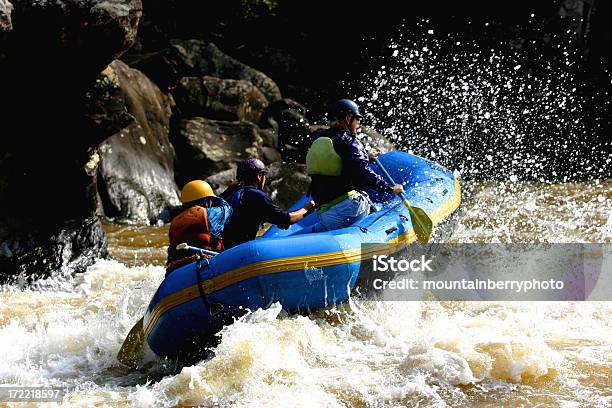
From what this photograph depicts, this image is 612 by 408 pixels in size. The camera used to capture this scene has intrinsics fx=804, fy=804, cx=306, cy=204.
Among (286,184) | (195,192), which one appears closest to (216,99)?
(286,184)

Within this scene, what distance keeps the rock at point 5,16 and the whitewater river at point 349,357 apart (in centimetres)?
263

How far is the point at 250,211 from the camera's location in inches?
235

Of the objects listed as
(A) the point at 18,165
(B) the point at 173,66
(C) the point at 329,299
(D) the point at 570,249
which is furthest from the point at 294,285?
(B) the point at 173,66

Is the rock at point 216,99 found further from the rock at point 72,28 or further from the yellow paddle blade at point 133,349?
the yellow paddle blade at point 133,349

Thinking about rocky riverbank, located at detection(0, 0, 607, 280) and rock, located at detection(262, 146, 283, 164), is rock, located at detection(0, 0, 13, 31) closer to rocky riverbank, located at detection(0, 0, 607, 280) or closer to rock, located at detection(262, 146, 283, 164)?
rocky riverbank, located at detection(0, 0, 607, 280)

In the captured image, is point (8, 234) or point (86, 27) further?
point (8, 234)

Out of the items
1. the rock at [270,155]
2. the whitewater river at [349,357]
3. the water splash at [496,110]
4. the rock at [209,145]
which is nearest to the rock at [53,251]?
the whitewater river at [349,357]

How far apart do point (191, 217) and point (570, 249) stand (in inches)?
169

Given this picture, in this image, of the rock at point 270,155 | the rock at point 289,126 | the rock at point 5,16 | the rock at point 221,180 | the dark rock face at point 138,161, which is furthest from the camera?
the rock at point 289,126

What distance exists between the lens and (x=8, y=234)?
841 centimetres

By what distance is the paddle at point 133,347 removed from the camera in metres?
5.70

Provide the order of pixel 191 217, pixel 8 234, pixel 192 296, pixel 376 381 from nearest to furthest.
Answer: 1. pixel 376 381
2. pixel 192 296
3. pixel 191 217
4. pixel 8 234

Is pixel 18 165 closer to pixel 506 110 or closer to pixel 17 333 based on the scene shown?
pixel 17 333

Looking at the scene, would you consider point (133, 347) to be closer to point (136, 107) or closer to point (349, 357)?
point (349, 357)
